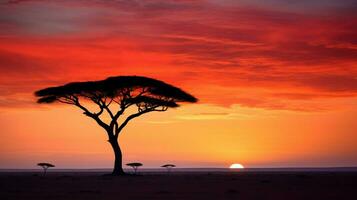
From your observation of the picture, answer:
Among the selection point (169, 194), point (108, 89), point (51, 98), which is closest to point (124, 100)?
point (108, 89)

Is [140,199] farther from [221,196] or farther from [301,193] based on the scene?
[301,193]

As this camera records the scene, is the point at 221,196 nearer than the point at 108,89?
Yes

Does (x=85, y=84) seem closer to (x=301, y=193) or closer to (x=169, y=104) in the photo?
(x=169, y=104)

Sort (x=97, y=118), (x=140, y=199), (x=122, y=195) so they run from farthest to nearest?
(x=97, y=118) → (x=122, y=195) → (x=140, y=199)

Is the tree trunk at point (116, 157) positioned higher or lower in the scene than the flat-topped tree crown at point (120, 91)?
lower

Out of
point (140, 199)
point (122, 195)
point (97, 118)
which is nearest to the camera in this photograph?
point (140, 199)

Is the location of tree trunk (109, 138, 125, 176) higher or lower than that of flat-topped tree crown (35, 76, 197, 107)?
lower

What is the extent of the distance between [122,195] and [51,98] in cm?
3567

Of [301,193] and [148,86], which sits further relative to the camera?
[148,86]

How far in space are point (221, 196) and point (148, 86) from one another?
33803mm

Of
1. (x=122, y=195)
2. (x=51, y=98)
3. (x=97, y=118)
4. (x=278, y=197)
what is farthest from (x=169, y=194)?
(x=51, y=98)

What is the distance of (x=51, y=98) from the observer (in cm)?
5925

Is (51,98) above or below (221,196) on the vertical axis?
above

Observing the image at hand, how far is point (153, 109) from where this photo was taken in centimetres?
Result: 5881
